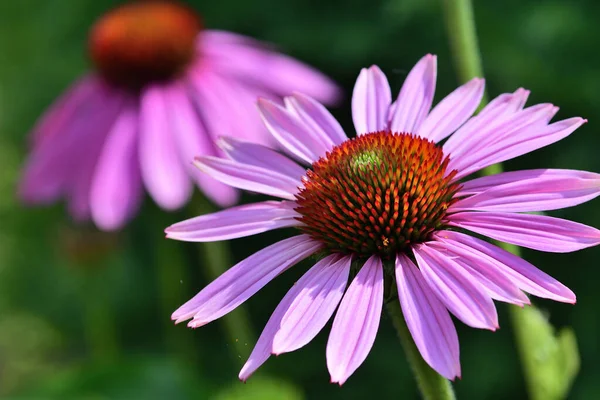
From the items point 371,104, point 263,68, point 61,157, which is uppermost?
point 371,104

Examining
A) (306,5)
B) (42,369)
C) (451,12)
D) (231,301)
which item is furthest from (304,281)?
(42,369)

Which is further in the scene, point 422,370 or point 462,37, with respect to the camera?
point 462,37

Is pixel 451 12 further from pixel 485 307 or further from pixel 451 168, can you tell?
pixel 485 307

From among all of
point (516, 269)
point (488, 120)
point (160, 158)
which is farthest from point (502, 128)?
point (160, 158)

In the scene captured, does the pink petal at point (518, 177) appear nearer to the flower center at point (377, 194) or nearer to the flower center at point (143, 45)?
the flower center at point (377, 194)

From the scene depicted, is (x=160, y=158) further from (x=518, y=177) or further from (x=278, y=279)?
(x=518, y=177)
